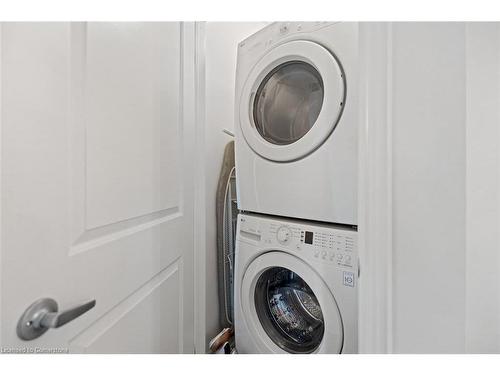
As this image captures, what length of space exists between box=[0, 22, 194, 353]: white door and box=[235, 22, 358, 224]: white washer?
0.38 metres

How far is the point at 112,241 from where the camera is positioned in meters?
0.65

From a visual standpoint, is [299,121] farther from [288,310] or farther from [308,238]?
[288,310]

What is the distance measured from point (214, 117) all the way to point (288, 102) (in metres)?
0.49

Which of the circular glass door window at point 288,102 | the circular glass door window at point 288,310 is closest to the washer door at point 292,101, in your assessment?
the circular glass door window at point 288,102

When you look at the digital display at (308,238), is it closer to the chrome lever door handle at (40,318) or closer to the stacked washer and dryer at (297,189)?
the stacked washer and dryer at (297,189)

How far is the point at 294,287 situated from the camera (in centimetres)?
114

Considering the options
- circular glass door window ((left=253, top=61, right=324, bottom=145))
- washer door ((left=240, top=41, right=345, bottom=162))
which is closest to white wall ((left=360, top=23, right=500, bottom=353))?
washer door ((left=240, top=41, right=345, bottom=162))

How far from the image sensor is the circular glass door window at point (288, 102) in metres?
1.07

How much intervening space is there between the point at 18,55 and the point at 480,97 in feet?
2.75

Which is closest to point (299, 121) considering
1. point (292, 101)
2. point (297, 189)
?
point (292, 101)

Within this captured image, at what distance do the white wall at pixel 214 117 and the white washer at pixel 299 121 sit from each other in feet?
0.73

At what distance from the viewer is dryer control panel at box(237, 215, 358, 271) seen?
36.3 inches

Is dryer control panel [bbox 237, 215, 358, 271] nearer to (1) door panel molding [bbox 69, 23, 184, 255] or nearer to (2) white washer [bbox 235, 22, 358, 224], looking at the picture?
(2) white washer [bbox 235, 22, 358, 224]
